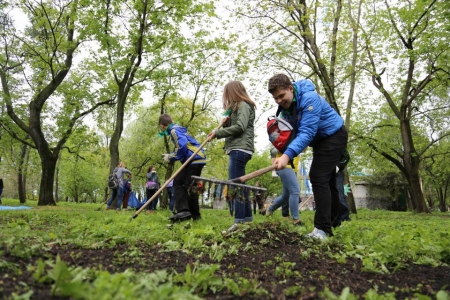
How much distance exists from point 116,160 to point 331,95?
928 cm

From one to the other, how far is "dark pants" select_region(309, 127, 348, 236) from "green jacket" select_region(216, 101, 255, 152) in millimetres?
1118

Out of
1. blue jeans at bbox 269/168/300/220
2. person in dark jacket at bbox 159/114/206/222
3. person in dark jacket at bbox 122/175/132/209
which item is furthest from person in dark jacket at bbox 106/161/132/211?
blue jeans at bbox 269/168/300/220

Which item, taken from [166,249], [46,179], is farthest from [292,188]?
[46,179]

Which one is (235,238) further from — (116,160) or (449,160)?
(449,160)

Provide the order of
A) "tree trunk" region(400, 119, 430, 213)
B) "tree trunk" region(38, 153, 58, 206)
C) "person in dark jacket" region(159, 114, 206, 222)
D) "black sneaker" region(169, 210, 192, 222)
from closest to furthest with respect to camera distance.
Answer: "black sneaker" region(169, 210, 192, 222), "person in dark jacket" region(159, 114, 206, 222), "tree trunk" region(38, 153, 58, 206), "tree trunk" region(400, 119, 430, 213)

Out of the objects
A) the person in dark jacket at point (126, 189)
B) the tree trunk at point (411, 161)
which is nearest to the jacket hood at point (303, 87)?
the person in dark jacket at point (126, 189)

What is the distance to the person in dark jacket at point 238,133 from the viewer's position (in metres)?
4.98

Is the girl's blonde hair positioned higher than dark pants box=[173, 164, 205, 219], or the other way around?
the girl's blonde hair

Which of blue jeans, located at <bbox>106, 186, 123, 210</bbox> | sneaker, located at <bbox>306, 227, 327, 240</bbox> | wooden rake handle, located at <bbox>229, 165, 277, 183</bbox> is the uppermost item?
wooden rake handle, located at <bbox>229, 165, 277, 183</bbox>

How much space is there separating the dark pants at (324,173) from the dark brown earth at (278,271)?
65 cm

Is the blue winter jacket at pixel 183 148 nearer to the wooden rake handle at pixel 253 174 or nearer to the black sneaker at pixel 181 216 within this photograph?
the black sneaker at pixel 181 216

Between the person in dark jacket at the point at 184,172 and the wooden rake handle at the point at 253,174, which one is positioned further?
the person in dark jacket at the point at 184,172

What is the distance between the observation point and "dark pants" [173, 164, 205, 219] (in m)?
5.62

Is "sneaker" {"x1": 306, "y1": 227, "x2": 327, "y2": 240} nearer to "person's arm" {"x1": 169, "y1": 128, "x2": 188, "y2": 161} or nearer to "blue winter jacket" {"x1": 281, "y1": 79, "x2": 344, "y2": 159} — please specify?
"blue winter jacket" {"x1": 281, "y1": 79, "x2": 344, "y2": 159}
